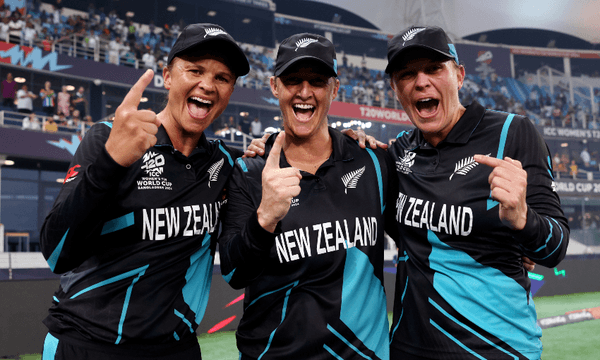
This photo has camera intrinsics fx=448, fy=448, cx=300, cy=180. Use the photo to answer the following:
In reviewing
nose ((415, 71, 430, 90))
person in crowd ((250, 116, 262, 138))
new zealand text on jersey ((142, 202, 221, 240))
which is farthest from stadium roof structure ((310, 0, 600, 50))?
new zealand text on jersey ((142, 202, 221, 240))

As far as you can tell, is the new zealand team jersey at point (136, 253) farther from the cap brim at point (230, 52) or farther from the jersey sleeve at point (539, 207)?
the jersey sleeve at point (539, 207)

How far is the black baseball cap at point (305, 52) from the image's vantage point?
7.26 ft

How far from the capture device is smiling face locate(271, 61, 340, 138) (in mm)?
2264

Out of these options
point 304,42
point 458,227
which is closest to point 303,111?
point 304,42

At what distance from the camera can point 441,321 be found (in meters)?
2.14

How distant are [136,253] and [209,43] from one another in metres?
1.12

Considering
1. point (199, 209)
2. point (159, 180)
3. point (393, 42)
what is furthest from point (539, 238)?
point (159, 180)

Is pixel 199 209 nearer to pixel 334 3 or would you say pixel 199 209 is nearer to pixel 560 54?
pixel 334 3

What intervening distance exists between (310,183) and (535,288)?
10.0 meters

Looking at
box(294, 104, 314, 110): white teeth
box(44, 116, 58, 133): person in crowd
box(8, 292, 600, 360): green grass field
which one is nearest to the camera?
box(294, 104, 314, 110): white teeth

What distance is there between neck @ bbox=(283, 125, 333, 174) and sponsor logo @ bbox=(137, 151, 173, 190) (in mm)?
640

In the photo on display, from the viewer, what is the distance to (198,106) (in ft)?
7.88

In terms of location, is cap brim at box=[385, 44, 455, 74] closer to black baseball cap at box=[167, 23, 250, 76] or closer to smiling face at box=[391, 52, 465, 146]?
smiling face at box=[391, 52, 465, 146]

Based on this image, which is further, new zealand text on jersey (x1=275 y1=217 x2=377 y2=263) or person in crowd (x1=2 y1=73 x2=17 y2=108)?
person in crowd (x1=2 y1=73 x2=17 y2=108)
